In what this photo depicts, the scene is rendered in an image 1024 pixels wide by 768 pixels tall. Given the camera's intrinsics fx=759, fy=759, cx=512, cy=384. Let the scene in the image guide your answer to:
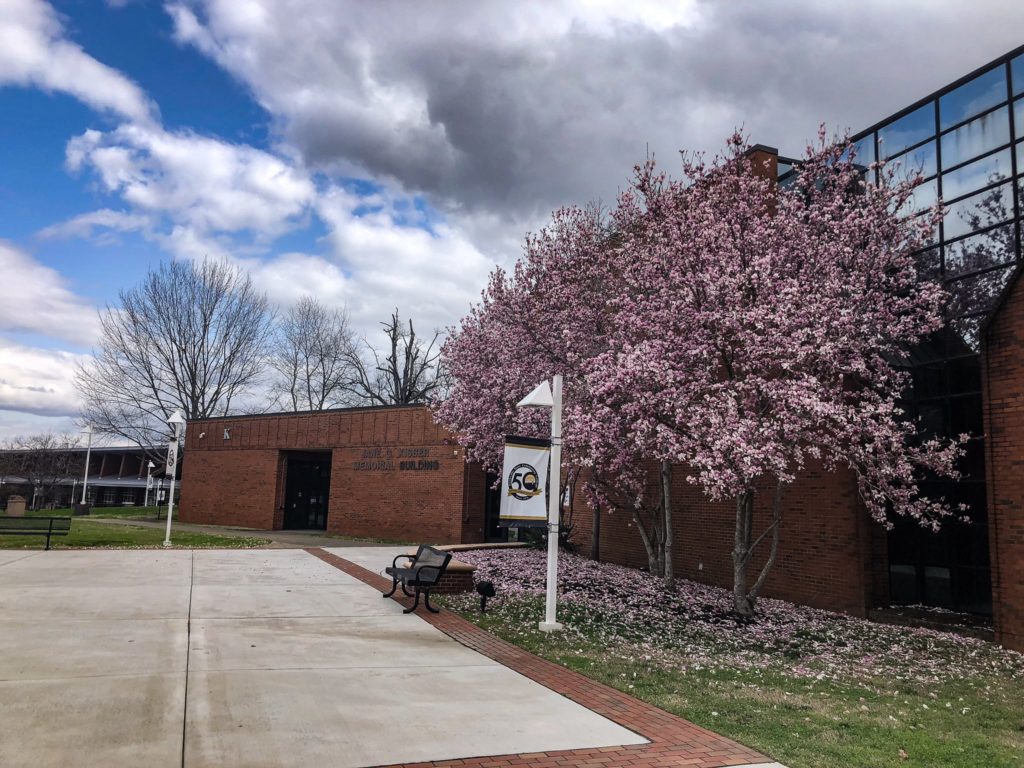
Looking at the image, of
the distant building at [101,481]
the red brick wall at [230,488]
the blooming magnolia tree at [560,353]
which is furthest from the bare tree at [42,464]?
the blooming magnolia tree at [560,353]

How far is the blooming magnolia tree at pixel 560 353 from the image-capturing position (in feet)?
44.7

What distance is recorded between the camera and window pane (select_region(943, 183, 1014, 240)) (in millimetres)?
10698

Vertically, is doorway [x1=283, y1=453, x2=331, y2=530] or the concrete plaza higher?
doorway [x1=283, y1=453, x2=331, y2=530]

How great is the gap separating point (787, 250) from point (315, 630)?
8.10m

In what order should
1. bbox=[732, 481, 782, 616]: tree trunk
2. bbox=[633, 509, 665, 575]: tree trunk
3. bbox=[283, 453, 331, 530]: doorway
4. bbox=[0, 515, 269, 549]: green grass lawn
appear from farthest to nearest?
bbox=[283, 453, 331, 530]: doorway < bbox=[0, 515, 269, 549]: green grass lawn < bbox=[633, 509, 665, 575]: tree trunk < bbox=[732, 481, 782, 616]: tree trunk

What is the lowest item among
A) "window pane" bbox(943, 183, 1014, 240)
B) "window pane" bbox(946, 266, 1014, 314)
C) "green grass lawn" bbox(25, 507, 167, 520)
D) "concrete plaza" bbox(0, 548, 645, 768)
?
"green grass lawn" bbox(25, 507, 167, 520)

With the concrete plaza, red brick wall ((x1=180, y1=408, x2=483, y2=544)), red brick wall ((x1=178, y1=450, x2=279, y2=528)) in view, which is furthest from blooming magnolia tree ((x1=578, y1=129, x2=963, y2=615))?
red brick wall ((x1=178, y1=450, x2=279, y2=528))

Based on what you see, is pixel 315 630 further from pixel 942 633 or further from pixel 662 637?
pixel 942 633

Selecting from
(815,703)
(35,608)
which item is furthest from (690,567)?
(35,608)

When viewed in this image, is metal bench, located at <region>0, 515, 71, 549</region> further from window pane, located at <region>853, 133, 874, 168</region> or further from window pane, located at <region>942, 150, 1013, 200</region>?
window pane, located at <region>942, 150, 1013, 200</region>

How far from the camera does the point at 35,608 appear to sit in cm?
911

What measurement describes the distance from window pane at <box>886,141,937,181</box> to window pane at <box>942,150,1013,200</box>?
38 centimetres

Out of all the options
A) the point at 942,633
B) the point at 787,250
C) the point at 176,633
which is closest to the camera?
the point at 176,633

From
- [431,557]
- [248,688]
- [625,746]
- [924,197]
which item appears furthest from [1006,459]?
[248,688]
